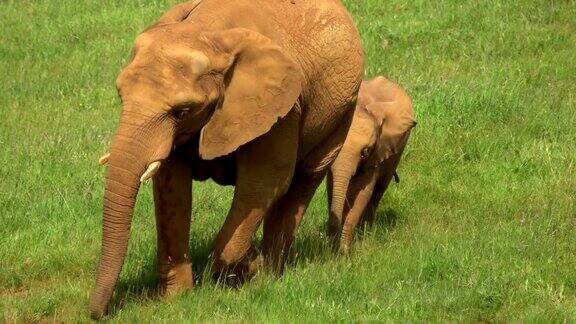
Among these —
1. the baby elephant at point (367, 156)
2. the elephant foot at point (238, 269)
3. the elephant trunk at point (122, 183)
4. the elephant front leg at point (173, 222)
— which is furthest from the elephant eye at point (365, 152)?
the elephant trunk at point (122, 183)

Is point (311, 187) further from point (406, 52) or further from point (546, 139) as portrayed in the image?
point (406, 52)

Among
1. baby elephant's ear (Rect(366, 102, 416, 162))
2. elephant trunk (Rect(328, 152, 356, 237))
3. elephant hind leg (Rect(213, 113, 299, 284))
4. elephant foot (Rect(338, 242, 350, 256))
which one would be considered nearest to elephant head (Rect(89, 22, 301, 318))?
elephant hind leg (Rect(213, 113, 299, 284))

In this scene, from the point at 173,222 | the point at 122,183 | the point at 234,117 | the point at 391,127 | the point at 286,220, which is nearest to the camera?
the point at 122,183

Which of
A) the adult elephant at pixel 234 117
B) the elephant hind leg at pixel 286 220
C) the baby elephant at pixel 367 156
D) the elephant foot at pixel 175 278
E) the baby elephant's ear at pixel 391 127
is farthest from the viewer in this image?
the baby elephant's ear at pixel 391 127

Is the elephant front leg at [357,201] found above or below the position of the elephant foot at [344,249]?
below

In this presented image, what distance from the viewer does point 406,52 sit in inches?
658

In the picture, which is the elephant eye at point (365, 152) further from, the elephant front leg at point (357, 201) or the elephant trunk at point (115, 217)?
the elephant trunk at point (115, 217)

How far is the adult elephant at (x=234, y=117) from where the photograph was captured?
6957 mm

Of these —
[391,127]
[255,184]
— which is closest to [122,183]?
[255,184]

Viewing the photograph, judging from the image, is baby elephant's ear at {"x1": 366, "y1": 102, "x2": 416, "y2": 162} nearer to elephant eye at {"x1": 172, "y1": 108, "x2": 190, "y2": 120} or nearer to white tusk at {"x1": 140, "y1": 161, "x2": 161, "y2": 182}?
elephant eye at {"x1": 172, "y1": 108, "x2": 190, "y2": 120}

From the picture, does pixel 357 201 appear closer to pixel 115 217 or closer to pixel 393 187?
pixel 393 187

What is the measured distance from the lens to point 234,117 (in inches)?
298

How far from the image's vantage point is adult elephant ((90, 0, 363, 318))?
274 inches

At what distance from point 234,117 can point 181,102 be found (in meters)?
0.58
